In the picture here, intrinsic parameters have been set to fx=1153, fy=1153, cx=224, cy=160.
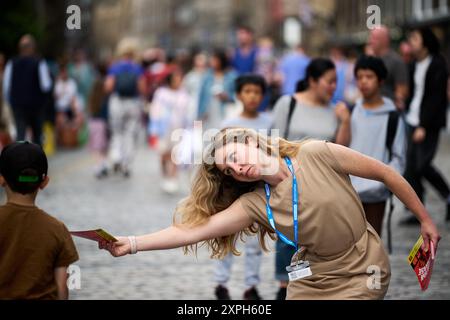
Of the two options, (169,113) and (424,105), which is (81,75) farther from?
(424,105)

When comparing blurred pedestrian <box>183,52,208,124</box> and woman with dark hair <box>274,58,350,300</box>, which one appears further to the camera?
blurred pedestrian <box>183,52,208,124</box>

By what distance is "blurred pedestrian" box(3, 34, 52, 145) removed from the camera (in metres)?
16.0

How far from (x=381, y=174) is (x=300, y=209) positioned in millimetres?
381

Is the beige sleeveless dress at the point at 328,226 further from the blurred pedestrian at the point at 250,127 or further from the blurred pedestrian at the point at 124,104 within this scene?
the blurred pedestrian at the point at 124,104

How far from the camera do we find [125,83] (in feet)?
56.2

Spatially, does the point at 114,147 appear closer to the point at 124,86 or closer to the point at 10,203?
the point at 124,86

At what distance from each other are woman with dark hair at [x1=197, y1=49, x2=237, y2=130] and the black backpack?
121 cm

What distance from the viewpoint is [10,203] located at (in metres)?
4.57

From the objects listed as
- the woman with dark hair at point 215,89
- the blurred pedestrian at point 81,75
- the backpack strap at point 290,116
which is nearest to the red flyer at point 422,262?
the backpack strap at point 290,116

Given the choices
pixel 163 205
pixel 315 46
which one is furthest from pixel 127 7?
pixel 163 205

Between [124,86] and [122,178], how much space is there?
4.55 feet

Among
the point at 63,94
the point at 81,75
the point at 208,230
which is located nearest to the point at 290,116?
the point at 208,230

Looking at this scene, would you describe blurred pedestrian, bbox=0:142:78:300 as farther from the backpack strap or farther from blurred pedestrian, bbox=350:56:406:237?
the backpack strap

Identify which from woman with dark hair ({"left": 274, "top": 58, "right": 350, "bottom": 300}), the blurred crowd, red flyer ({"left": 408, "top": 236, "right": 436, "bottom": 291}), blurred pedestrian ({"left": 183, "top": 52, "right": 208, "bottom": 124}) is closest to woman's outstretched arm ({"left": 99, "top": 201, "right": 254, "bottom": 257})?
red flyer ({"left": 408, "top": 236, "right": 436, "bottom": 291})
